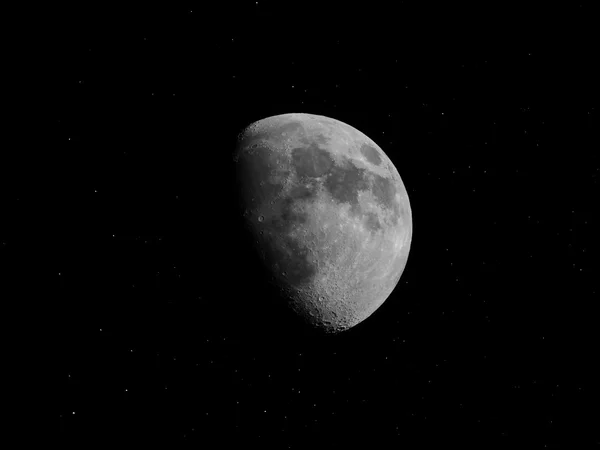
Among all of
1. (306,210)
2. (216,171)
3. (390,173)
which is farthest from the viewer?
(390,173)

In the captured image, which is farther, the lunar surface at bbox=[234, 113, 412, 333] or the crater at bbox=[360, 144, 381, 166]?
the crater at bbox=[360, 144, 381, 166]

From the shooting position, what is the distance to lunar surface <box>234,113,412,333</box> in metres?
2.85

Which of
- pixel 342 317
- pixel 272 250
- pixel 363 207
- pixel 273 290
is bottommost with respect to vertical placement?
pixel 342 317

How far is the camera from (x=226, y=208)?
9.65 feet

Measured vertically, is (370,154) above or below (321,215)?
above

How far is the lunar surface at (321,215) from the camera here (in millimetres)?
2854

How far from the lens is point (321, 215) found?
9.34ft

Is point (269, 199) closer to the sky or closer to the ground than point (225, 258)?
closer to the sky

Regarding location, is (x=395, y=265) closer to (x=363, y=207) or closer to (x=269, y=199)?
(x=363, y=207)

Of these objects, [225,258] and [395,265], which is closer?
[225,258]

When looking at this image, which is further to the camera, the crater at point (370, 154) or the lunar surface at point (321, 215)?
the crater at point (370, 154)

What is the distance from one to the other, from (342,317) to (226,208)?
0.99 metres

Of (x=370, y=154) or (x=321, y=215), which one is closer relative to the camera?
(x=321, y=215)

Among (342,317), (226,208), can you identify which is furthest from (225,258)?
(342,317)
